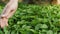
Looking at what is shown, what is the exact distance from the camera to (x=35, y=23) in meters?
2.51

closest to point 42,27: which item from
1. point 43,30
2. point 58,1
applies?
point 43,30

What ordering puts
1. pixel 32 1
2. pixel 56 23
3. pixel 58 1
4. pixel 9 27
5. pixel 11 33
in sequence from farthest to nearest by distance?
pixel 32 1
pixel 58 1
pixel 56 23
pixel 9 27
pixel 11 33

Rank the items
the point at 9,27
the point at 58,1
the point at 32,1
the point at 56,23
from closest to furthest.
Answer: the point at 9,27 < the point at 56,23 < the point at 58,1 < the point at 32,1

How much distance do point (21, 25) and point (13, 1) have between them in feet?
1.04

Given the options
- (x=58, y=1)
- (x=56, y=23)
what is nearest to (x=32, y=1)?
(x=58, y=1)

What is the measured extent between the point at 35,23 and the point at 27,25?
0.34ft

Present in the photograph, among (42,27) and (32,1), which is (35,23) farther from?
(32,1)

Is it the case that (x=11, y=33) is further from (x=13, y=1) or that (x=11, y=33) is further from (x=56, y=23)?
(x=56, y=23)

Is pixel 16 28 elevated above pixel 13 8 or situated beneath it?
situated beneath

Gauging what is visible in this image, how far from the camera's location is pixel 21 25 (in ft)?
8.20

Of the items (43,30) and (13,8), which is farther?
(13,8)

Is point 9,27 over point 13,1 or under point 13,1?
under

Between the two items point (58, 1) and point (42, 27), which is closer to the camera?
point (42, 27)

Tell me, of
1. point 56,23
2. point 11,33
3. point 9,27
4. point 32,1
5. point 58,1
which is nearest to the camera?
point 11,33
